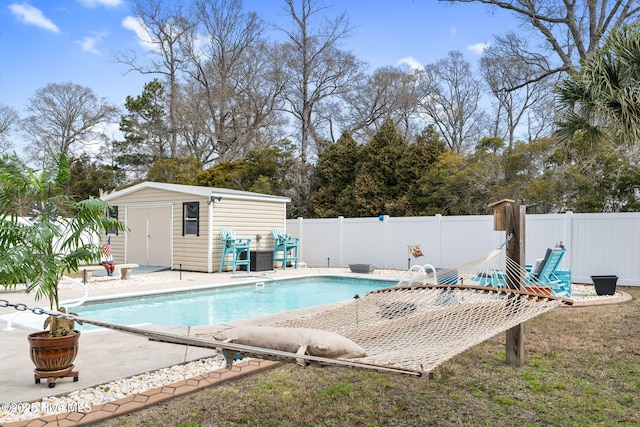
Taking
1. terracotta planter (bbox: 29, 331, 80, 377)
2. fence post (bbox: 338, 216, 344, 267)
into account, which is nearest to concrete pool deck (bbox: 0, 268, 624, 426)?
terracotta planter (bbox: 29, 331, 80, 377)

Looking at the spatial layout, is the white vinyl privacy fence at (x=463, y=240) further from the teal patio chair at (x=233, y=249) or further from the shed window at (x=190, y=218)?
the shed window at (x=190, y=218)

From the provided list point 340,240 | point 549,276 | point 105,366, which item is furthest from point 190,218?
point 105,366

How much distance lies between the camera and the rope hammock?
95.5 inches

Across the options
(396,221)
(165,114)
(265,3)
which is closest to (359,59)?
(265,3)

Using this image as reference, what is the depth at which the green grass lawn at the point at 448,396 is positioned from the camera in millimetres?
3133

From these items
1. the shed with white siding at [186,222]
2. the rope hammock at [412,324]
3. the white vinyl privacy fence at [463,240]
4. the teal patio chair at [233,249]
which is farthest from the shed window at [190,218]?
the rope hammock at [412,324]

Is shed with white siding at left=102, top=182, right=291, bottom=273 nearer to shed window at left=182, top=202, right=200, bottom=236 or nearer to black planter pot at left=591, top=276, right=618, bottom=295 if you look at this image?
shed window at left=182, top=202, right=200, bottom=236

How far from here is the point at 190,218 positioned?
12734 mm

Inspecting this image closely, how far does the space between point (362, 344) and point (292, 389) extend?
93cm

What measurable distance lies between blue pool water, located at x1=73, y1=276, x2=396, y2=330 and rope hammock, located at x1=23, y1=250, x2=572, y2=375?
137 inches

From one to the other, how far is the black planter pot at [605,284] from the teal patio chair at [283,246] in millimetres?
7606

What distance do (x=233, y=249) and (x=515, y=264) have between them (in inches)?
339

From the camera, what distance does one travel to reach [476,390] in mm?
3719

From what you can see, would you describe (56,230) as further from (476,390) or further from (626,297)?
(626,297)
